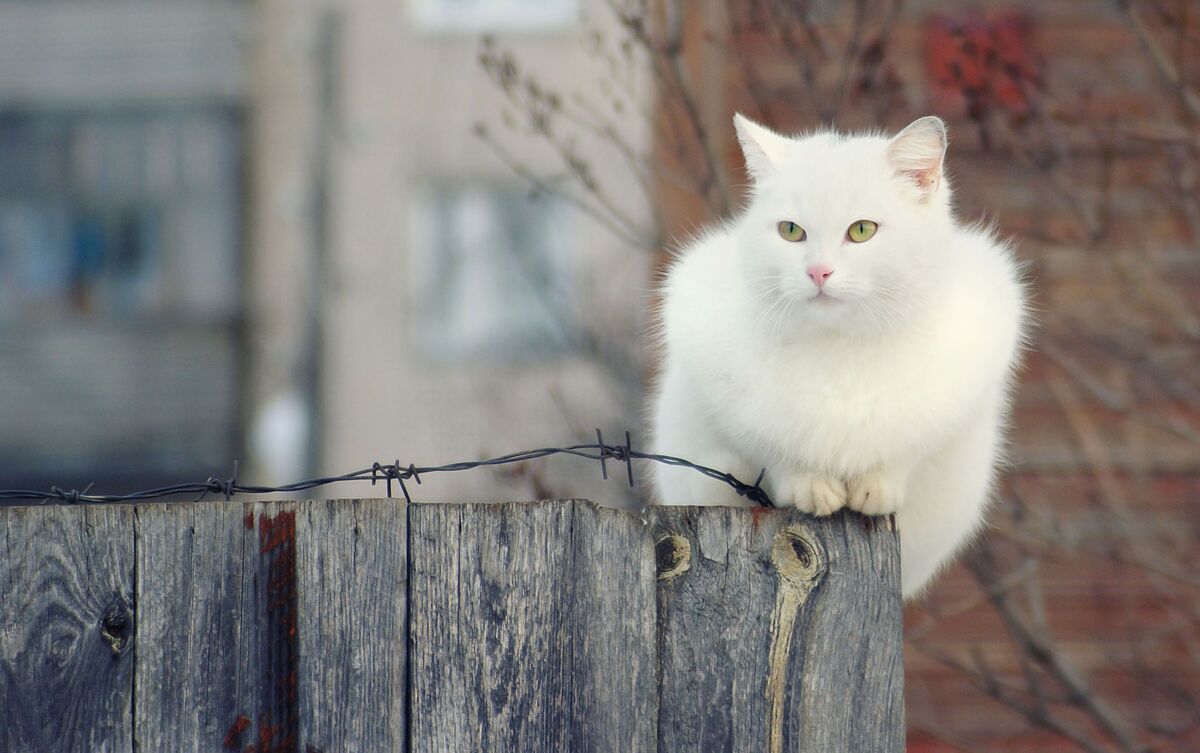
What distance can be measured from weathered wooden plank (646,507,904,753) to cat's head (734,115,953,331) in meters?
0.52

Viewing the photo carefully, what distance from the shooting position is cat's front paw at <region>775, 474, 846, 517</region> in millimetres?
2043

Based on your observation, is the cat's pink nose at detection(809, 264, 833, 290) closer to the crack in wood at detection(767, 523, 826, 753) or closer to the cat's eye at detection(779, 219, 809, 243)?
the cat's eye at detection(779, 219, 809, 243)

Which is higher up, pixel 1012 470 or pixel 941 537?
pixel 1012 470

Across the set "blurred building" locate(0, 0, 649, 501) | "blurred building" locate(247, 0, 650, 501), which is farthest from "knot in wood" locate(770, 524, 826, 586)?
"blurred building" locate(0, 0, 649, 501)

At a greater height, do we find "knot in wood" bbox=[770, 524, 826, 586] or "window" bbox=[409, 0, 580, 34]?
"window" bbox=[409, 0, 580, 34]

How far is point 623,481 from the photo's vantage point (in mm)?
5105

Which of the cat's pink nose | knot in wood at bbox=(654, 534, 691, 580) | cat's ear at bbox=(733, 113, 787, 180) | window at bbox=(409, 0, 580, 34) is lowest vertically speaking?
knot in wood at bbox=(654, 534, 691, 580)

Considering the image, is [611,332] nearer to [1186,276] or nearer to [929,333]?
[1186,276]

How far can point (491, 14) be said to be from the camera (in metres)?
13.1

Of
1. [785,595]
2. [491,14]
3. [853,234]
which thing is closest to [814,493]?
[785,595]

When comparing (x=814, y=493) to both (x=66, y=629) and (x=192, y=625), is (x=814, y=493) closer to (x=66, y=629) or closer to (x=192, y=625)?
(x=192, y=625)

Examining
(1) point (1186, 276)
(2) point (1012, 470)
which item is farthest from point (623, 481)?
(1) point (1186, 276)

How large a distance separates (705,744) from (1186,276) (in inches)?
176

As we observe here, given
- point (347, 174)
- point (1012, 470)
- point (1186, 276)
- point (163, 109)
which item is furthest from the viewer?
point (347, 174)
